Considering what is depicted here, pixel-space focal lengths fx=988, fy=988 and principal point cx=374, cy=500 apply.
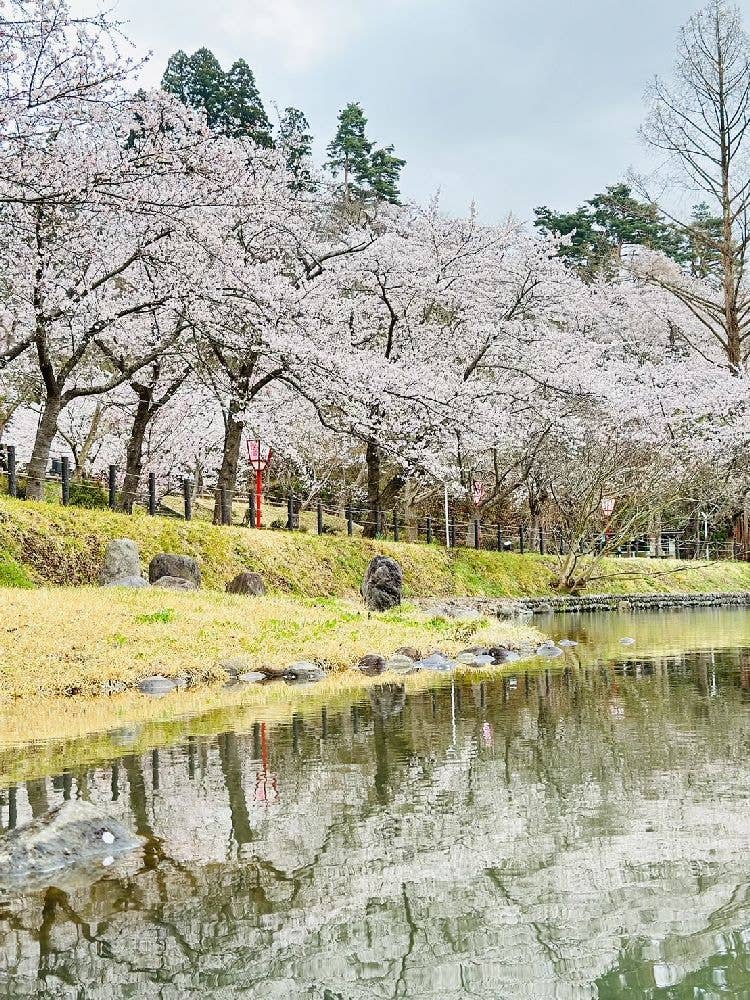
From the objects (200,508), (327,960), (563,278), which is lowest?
(327,960)

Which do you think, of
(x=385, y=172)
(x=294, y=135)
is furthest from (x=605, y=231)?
(x=294, y=135)

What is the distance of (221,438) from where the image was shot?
3809 cm

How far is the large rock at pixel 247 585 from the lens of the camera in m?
18.8

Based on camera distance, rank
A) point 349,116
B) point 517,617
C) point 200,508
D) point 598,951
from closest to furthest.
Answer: point 598,951 < point 517,617 < point 200,508 < point 349,116

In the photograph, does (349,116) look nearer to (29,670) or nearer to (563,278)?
(563,278)

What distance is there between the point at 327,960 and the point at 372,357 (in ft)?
76.5

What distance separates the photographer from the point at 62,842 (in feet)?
15.3

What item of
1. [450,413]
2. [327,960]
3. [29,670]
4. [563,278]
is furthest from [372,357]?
[327,960]

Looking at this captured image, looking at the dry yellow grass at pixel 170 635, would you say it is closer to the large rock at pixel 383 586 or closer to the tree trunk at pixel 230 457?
the large rock at pixel 383 586

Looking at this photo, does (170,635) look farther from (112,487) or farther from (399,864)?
(112,487)

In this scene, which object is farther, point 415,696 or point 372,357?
point 372,357

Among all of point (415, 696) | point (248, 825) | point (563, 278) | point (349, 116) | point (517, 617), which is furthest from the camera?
point (349, 116)

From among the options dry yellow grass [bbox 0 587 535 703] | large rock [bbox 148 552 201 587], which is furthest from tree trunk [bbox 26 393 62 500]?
dry yellow grass [bbox 0 587 535 703]

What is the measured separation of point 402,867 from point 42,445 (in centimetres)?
1788
